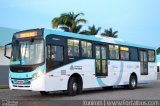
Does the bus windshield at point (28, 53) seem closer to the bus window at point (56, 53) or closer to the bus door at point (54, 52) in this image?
the bus door at point (54, 52)

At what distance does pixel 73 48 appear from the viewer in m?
21.0

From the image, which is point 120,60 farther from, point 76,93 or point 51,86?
point 51,86

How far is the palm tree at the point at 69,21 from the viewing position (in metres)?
49.4

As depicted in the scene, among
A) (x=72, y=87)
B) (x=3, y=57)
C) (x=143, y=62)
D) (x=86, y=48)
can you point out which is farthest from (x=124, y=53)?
(x=3, y=57)

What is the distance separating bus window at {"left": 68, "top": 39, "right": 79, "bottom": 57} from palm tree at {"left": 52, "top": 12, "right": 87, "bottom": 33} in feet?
92.0

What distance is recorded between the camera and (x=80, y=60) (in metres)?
21.5

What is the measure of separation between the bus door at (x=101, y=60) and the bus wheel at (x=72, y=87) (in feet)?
7.75

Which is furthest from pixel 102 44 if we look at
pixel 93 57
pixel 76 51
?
pixel 76 51

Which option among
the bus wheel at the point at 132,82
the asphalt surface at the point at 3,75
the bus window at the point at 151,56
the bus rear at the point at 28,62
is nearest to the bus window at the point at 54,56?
the bus rear at the point at 28,62

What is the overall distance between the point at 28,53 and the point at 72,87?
3161 mm

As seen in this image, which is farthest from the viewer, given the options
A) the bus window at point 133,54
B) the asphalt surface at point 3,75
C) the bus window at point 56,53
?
the asphalt surface at point 3,75

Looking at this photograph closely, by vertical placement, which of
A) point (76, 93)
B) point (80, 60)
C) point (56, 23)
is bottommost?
point (76, 93)

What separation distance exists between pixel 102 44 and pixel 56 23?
26.2 m

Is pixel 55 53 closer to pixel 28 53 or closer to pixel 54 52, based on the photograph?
pixel 54 52
